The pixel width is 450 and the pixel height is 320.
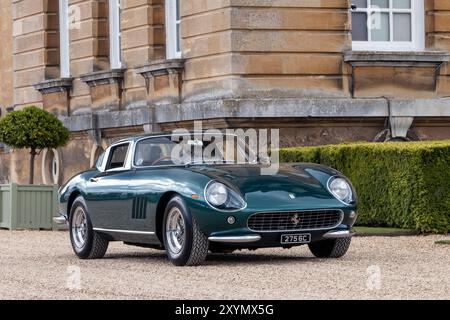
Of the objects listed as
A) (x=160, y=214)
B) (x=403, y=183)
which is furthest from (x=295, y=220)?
(x=403, y=183)

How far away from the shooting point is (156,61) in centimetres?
2430

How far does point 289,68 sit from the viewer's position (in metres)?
22.3

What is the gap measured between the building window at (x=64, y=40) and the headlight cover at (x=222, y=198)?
1619 cm

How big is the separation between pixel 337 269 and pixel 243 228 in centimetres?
99

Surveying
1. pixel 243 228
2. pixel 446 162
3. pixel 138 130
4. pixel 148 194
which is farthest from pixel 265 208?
pixel 138 130

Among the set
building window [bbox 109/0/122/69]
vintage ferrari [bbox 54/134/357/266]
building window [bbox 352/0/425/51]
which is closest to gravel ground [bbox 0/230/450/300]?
vintage ferrari [bbox 54/134/357/266]

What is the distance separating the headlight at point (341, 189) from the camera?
14.0 m

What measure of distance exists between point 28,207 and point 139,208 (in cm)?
912

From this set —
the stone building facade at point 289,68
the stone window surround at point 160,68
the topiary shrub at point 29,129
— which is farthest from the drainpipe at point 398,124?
the topiary shrub at point 29,129

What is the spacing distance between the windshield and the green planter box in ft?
27.2

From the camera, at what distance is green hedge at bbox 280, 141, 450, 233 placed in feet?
57.7

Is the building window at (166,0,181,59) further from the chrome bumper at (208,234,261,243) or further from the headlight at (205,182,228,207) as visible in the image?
the chrome bumper at (208,234,261,243)
